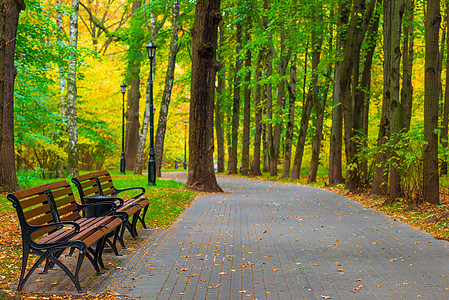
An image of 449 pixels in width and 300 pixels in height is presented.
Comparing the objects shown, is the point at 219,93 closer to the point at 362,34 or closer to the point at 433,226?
the point at 362,34

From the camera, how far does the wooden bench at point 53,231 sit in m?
5.26

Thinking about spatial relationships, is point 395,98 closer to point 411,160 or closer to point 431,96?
point 431,96

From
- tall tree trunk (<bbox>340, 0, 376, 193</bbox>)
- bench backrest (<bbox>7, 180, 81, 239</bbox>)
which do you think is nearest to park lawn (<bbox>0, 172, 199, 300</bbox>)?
bench backrest (<bbox>7, 180, 81, 239</bbox>)

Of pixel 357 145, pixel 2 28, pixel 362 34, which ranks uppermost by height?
pixel 362 34

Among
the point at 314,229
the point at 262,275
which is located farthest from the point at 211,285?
the point at 314,229

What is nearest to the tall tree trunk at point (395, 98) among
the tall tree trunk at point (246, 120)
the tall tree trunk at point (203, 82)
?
the tall tree trunk at point (203, 82)

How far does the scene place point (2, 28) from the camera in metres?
12.7

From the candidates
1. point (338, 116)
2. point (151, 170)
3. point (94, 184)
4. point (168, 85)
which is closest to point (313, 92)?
point (338, 116)

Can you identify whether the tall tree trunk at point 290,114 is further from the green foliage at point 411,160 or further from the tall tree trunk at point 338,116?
the green foliage at point 411,160

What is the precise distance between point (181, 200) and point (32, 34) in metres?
7.76

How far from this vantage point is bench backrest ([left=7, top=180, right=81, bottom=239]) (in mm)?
5262

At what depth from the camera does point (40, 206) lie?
229 inches

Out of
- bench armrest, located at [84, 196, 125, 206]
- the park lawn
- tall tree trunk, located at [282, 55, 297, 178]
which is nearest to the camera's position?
the park lawn

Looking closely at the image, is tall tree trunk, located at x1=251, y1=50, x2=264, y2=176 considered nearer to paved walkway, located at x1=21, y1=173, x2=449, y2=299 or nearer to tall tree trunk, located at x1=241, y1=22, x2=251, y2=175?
tall tree trunk, located at x1=241, y1=22, x2=251, y2=175
